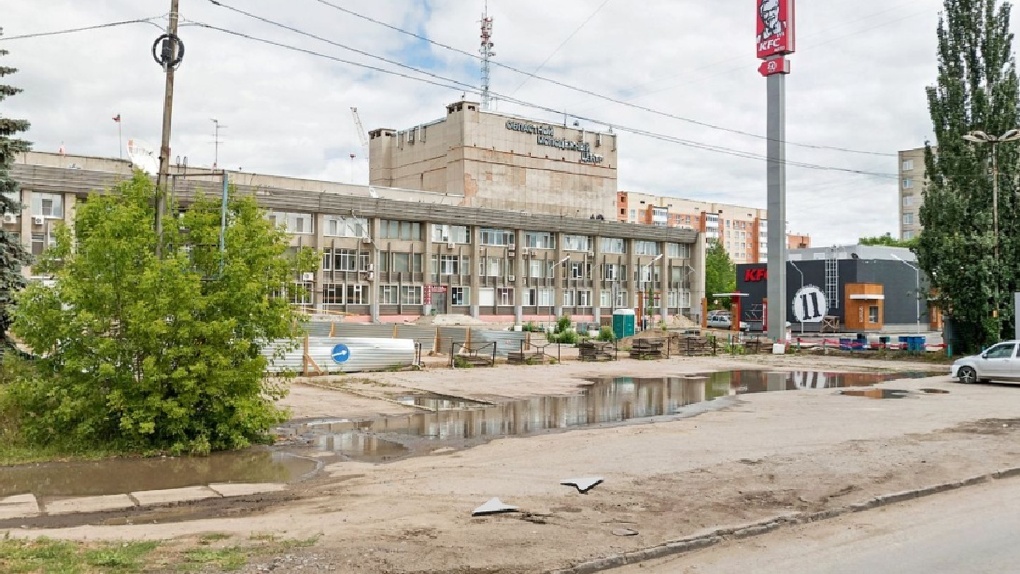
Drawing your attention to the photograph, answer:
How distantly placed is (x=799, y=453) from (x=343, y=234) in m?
59.0

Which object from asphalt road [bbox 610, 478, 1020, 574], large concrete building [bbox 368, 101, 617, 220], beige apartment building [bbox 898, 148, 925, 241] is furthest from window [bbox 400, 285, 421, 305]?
beige apartment building [bbox 898, 148, 925, 241]

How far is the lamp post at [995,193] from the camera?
1414 inches

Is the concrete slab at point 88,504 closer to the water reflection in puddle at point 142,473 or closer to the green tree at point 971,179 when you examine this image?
the water reflection in puddle at point 142,473

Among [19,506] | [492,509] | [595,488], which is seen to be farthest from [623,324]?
[19,506]

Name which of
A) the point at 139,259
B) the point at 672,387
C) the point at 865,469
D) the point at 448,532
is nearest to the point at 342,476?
the point at 448,532

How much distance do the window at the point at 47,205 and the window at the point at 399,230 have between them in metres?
25.1

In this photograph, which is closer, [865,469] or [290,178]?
[865,469]

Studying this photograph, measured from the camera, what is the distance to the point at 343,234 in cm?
6844

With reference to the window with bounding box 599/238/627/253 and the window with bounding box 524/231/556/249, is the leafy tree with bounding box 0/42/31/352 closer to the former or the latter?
the window with bounding box 524/231/556/249

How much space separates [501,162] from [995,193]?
64429 mm

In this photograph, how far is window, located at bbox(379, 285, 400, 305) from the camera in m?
70.6

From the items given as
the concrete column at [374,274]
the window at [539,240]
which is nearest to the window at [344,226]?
the concrete column at [374,274]

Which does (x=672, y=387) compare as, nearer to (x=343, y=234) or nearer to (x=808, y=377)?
(x=808, y=377)

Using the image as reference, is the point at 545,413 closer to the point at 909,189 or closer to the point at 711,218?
the point at 909,189
